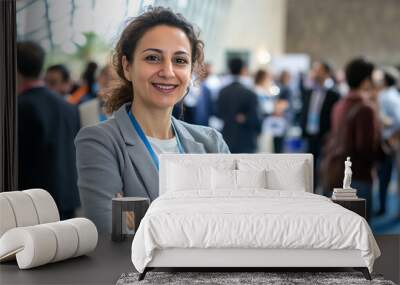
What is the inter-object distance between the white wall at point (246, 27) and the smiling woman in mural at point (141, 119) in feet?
2.05

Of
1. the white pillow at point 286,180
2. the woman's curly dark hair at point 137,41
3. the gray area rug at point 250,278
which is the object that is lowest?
the gray area rug at point 250,278

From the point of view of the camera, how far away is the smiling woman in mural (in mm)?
6473

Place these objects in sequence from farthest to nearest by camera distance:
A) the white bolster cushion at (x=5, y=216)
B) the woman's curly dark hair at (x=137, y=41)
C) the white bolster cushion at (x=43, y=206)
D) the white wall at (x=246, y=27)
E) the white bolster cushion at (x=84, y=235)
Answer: the white wall at (x=246, y=27), the woman's curly dark hair at (x=137, y=41), the white bolster cushion at (x=43, y=206), the white bolster cushion at (x=84, y=235), the white bolster cushion at (x=5, y=216)

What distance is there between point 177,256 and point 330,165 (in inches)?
114

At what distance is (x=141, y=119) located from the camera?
21.8ft

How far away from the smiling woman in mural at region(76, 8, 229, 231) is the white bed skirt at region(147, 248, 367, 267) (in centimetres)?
150

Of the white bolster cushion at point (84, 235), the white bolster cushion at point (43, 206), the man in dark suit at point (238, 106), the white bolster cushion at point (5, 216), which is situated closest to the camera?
the white bolster cushion at point (5, 216)

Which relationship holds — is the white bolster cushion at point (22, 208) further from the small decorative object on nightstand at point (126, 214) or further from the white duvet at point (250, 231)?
the white duvet at point (250, 231)

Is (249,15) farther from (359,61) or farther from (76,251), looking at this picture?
(76,251)

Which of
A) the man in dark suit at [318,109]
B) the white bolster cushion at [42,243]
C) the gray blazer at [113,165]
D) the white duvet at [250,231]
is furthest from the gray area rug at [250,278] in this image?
the man in dark suit at [318,109]

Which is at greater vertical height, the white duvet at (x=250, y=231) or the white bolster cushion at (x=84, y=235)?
the white duvet at (x=250, y=231)

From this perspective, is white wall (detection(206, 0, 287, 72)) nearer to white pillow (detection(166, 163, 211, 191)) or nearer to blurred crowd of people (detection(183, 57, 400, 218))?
blurred crowd of people (detection(183, 57, 400, 218))

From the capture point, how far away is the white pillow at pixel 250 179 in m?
6.14

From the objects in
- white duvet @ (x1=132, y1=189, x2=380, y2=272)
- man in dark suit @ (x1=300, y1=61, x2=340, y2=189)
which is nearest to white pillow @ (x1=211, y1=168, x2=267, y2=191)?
white duvet @ (x1=132, y1=189, x2=380, y2=272)
